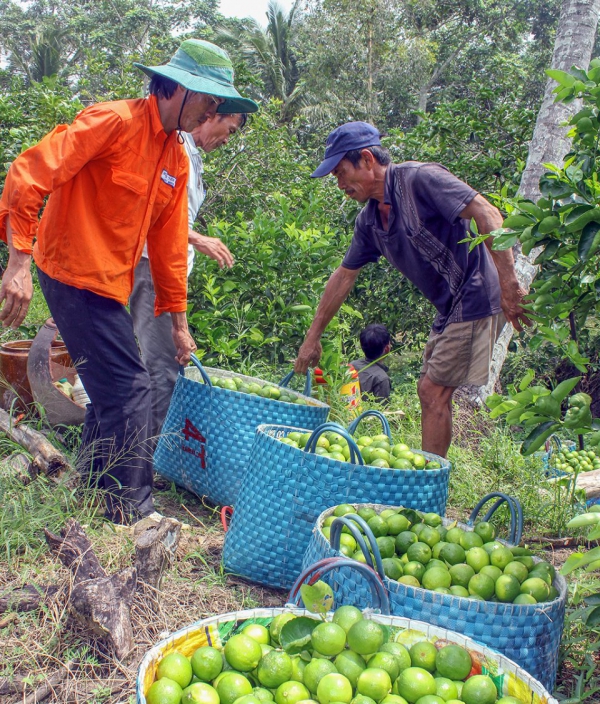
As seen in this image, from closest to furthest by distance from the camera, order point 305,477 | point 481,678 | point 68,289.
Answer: point 481,678
point 305,477
point 68,289

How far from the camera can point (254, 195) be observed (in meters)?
7.19

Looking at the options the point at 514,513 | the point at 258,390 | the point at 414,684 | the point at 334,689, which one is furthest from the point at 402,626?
the point at 258,390

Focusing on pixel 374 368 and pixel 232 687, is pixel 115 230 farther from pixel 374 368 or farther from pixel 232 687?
pixel 374 368

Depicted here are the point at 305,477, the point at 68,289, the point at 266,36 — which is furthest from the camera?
the point at 266,36

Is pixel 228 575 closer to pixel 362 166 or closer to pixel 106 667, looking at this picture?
pixel 106 667

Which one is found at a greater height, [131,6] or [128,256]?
[131,6]

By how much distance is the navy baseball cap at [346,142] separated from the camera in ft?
11.5

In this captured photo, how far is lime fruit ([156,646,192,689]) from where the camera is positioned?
58.3 inches

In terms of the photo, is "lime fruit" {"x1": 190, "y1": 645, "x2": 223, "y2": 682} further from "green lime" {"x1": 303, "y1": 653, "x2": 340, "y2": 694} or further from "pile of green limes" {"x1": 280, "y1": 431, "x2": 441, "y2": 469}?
"pile of green limes" {"x1": 280, "y1": 431, "x2": 441, "y2": 469}

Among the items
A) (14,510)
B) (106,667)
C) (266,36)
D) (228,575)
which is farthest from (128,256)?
(266,36)

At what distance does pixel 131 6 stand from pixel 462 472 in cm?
3193

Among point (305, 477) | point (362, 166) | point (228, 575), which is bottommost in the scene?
point (228, 575)

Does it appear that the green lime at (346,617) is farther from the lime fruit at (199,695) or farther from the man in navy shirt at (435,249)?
the man in navy shirt at (435,249)

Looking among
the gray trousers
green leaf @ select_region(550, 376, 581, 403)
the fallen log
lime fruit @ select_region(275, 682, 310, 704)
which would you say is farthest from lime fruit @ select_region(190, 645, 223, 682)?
the gray trousers
